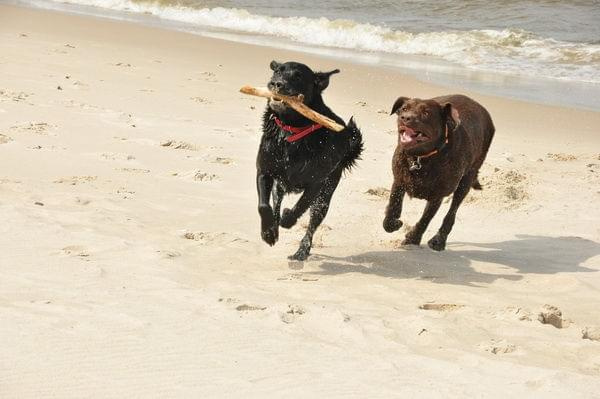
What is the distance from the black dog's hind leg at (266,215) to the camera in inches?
246

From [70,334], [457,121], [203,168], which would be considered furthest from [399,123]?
[70,334]

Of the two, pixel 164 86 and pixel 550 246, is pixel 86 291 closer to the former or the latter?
pixel 550 246

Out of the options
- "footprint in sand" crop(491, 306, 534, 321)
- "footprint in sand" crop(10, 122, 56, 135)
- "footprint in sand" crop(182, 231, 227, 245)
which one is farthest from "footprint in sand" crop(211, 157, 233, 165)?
"footprint in sand" crop(491, 306, 534, 321)

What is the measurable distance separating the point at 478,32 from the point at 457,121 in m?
14.2

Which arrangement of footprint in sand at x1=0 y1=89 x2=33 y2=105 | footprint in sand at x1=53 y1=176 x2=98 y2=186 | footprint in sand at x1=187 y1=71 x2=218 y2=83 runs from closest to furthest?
footprint in sand at x1=53 y1=176 x2=98 y2=186 < footprint in sand at x1=0 y1=89 x2=33 y2=105 < footprint in sand at x1=187 y1=71 x2=218 y2=83

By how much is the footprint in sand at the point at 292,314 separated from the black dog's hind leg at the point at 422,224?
7.97 ft

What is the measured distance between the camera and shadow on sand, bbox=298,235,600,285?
6293 millimetres

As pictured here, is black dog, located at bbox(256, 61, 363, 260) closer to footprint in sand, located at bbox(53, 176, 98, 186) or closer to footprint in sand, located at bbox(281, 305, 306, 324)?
footprint in sand, located at bbox(281, 305, 306, 324)

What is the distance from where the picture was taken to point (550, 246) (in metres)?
7.37

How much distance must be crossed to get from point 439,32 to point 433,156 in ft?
46.1

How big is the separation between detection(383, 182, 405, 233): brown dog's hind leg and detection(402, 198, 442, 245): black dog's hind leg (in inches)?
10.7

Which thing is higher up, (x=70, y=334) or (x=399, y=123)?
(x=399, y=123)

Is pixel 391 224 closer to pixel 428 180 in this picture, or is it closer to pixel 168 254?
pixel 428 180

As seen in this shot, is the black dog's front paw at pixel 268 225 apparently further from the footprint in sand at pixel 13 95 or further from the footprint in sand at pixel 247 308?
the footprint in sand at pixel 13 95
